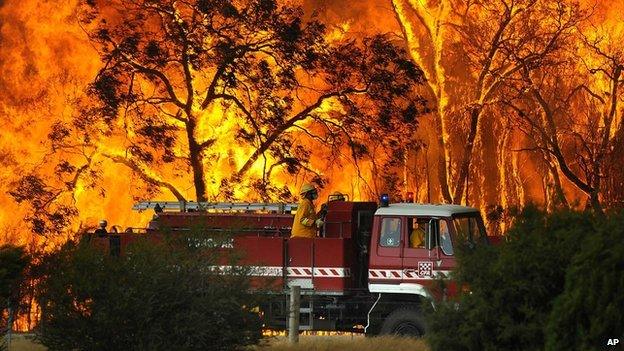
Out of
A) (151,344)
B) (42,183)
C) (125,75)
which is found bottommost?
(151,344)

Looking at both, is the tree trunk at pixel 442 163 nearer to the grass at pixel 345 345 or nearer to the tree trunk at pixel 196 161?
the tree trunk at pixel 196 161

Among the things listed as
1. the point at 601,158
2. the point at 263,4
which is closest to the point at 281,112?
the point at 263,4

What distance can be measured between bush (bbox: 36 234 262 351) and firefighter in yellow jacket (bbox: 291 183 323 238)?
5727 mm

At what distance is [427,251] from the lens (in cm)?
2177

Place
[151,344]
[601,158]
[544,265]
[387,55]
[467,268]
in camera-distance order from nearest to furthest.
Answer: [544,265]
[467,268]
[151,344]
[387,55]
[601,158]

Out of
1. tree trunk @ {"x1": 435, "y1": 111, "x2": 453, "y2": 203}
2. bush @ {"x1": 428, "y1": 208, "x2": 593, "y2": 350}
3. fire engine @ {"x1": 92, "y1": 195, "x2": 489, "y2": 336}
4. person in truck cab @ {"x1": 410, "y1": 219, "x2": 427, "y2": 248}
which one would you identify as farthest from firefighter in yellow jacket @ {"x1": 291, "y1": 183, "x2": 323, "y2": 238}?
tree trunk @ {"x1": 435, "y1": 111, "x2": 453, "y2": 203}

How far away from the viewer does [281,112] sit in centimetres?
3400

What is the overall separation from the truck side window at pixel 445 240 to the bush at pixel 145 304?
5480mm

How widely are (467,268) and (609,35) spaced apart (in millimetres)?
25314

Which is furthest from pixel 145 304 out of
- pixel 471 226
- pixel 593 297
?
pixel 471 226

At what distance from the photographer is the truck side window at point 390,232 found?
22000 mm

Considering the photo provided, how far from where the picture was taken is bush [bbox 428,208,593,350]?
1282 cm

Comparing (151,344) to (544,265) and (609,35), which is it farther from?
(609,35)

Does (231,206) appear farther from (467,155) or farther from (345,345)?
(467,155)
